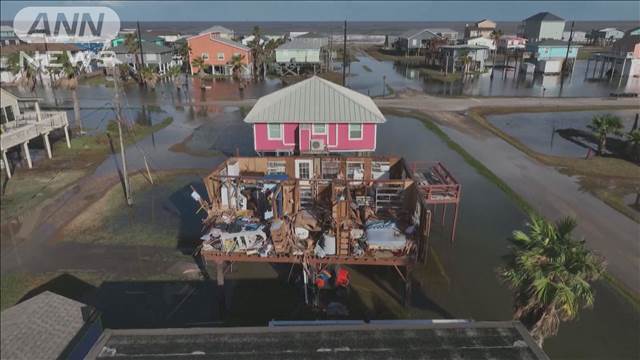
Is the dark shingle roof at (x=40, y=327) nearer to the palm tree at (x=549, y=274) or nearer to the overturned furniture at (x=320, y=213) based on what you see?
the overturned furniture at (x=320, y=213)

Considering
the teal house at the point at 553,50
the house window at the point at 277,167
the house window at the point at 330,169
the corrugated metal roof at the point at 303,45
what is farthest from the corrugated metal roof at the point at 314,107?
the teal house at the point at 553,50

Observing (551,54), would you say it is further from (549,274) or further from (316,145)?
(549,274)

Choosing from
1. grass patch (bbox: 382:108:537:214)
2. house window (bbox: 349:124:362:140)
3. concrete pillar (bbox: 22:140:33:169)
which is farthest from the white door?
concrete pillar (bbox: 22:140:33:169)

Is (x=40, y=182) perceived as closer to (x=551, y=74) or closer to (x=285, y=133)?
(x=285, y=133)

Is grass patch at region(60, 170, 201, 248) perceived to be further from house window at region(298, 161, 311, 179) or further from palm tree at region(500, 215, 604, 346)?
palm tree at region(500, 215, 604, 346)

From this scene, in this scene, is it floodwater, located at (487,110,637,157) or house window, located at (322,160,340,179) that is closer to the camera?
house window, located at (322,160,340,179)
